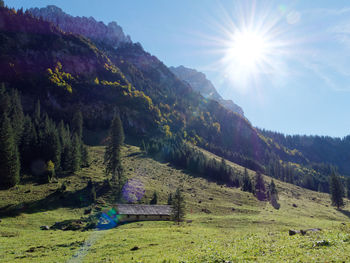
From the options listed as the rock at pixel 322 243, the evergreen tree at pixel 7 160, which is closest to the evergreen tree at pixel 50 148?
the evergreen tree at pixel 7 160

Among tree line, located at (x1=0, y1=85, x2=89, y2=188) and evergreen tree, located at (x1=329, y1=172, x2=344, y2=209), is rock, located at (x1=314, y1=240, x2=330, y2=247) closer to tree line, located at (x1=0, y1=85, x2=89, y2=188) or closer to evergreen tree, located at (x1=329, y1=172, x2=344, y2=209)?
tree line, located at (x1=0, y1=85, x2=89, y2=188)

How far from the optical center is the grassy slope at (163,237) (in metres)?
15.6

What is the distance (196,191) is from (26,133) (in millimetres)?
69019

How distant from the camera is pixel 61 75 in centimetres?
17225

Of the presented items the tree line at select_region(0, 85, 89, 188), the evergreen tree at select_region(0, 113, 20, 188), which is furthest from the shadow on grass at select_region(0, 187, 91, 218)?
A: the evergreen tree at select_region(0, 113, 20, 188)

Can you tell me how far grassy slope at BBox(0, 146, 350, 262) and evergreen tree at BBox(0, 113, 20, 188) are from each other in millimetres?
2885

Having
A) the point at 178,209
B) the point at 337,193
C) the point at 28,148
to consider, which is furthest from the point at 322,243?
the point at 337,193

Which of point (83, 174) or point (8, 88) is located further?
point (8, 88)

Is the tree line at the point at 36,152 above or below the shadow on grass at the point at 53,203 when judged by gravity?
above

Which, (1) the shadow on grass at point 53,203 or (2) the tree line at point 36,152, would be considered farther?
(2) the tree line at point 36,152

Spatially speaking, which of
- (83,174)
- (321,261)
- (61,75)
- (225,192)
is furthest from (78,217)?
(61,75)

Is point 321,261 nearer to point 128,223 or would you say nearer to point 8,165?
point 128,223

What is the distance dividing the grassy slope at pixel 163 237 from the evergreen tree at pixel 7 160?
9.47 feet

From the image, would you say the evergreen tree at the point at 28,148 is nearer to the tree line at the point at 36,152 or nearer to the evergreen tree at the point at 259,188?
the tree line at the point at 36,152
